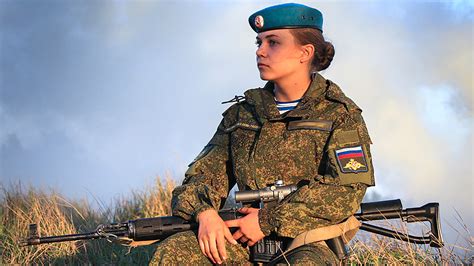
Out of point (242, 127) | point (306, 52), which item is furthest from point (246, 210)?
point (306, 52)

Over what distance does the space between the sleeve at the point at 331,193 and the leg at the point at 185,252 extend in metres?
0.32

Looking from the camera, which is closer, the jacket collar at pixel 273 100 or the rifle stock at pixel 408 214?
the jacket collar at pixel 273 100

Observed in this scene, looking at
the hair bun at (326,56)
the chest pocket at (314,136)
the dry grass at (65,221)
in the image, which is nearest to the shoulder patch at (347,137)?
the chest pocket at (314,136)

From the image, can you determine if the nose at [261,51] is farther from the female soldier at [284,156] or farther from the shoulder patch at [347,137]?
the shoulder patch at [347,137]

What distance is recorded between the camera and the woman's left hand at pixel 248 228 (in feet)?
17.6

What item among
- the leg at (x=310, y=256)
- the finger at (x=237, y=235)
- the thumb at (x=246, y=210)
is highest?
the thumb at (x=246, y=210)

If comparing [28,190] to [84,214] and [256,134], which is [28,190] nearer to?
[84,214]

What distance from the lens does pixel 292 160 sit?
5637 millimetres

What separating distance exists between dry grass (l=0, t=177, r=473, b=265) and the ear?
59.0 inches

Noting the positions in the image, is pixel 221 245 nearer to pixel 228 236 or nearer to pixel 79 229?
pixel 228 236

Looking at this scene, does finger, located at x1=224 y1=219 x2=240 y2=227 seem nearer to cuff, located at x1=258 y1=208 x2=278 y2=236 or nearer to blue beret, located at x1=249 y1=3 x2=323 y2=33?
cuff, located at x1=258 y1=208 x2=278 y2=236

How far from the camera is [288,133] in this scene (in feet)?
18.7

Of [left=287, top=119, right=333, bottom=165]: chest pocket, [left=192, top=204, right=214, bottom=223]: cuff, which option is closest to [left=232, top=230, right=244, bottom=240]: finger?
[left=192, top=204, right=214, bottom=223]: cuff

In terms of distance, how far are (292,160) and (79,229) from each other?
14.4 feet
